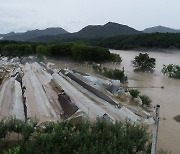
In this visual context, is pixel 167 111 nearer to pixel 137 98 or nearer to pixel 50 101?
pixel 137 98

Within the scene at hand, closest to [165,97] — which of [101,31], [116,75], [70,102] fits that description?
[116,75]

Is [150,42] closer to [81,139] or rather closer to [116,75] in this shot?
[116,75]

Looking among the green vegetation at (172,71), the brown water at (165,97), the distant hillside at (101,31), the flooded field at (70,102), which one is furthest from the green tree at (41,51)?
the distant hillside at (101,31)

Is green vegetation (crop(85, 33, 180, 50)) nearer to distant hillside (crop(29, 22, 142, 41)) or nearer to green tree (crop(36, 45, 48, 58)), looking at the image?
green tree (crop(36, 45, 48, 58))

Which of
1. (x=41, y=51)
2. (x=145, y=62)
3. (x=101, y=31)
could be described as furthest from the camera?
(x=101, y=31)

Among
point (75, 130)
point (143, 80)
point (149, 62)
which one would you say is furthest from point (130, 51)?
point (75, 130)

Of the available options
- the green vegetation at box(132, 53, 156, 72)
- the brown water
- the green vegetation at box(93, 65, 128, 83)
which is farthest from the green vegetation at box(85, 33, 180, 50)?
the green vegetation at box(93, 65, 128, 83)

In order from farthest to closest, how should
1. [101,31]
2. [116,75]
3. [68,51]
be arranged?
[101,31]
[68,51]
[116,75]
